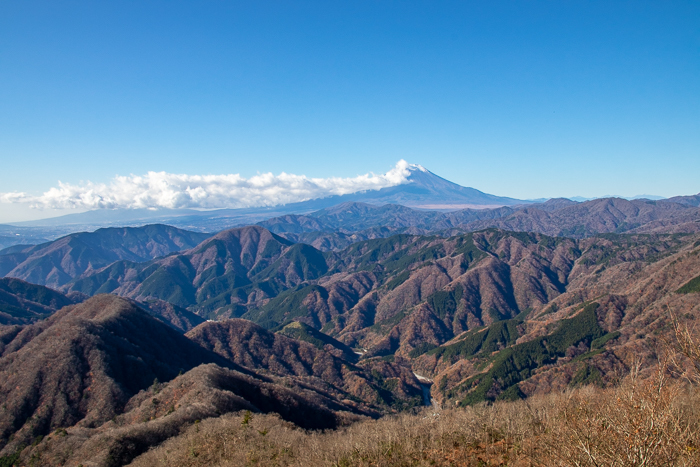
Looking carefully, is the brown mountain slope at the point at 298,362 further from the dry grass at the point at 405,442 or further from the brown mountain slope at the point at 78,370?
the dry grass at the point at 405,442

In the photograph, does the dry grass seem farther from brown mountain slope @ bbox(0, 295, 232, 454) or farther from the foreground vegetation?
brown mountain slope @ bbox(0, 295, 232, 454)

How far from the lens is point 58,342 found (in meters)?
113

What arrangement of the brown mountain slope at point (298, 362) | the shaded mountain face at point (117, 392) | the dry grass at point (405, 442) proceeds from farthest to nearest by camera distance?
the brown mountain slope at point (298, 362) < the shaded mountain face at point (117, 392) < the dry grass at point (405, 442)

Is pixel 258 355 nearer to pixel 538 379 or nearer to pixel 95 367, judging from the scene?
pixel 95 367

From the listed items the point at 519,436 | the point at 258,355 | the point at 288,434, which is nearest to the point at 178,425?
the point at 288,434

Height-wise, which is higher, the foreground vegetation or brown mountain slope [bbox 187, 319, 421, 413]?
the foreground vegetation

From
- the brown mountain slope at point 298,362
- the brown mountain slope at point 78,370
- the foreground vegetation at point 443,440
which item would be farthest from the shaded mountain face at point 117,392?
the foreground vegetation at point 443,440

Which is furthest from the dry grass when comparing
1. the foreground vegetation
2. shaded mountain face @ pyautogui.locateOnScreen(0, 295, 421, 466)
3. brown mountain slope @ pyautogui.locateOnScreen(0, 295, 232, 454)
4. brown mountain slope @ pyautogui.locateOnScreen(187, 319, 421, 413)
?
brown mountain slope @ pyautogui.locateOnScreen(187, 319, 421, 413)

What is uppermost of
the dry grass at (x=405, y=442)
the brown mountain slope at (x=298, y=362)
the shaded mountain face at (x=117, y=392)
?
the dry grass at (x=405, y=442)

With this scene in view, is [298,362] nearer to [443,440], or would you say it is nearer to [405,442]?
[405,442]

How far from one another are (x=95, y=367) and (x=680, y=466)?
129609 millimetres

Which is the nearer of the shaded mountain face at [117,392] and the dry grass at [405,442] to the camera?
the dry grass at [405,442]

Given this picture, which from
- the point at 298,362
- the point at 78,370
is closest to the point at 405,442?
the point at 78,370

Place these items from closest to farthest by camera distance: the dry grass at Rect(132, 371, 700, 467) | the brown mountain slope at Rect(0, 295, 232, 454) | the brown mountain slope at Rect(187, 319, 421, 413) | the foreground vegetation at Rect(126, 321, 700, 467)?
1. the foreground vegetation at Rect(126, 321, 700, 467)
2. the dry grass at Rect(132, 371, 700, 467)
3. the brown mountain slope at Rect(0, 295, 232, 454)
4. the brown mountain slope at Rect(187, 319, 421, 413)
